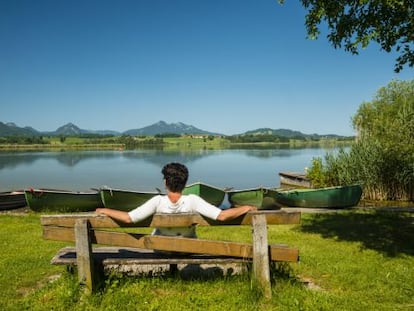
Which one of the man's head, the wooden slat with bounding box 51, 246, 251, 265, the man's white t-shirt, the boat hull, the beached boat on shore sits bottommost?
the boat hull

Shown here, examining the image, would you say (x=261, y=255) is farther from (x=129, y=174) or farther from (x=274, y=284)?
(x=129, y=174)

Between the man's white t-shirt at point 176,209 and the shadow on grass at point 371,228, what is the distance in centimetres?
465

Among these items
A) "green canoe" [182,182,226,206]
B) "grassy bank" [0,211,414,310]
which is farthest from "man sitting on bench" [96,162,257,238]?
"green canoe" [182,182,226,206]

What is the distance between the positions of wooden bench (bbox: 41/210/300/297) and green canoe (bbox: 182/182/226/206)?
11331 mm

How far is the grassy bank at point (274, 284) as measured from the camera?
14.1 feet

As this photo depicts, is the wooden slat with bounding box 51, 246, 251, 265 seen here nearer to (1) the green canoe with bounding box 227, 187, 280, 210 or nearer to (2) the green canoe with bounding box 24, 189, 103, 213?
(2) the green canoe with bounding box 24, 189, 103, 213

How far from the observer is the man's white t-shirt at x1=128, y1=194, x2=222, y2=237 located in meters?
4.18

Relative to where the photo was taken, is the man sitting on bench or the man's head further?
the man's head

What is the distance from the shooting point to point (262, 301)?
4.34 m

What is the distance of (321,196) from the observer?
16906 millimetres

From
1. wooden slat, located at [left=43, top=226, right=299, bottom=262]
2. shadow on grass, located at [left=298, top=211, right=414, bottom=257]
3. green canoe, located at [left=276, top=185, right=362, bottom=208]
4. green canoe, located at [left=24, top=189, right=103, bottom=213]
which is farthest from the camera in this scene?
green canoe, located at [left=276, top=185, right=362, bottom=208]

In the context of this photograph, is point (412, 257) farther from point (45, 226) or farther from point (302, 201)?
point (302, 201)

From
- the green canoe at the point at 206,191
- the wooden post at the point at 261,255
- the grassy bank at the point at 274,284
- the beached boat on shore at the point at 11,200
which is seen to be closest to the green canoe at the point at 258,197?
the green canoe at the point at 206,191

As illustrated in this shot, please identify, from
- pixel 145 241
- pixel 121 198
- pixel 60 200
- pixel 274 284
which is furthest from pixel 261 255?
pixel 60 200
